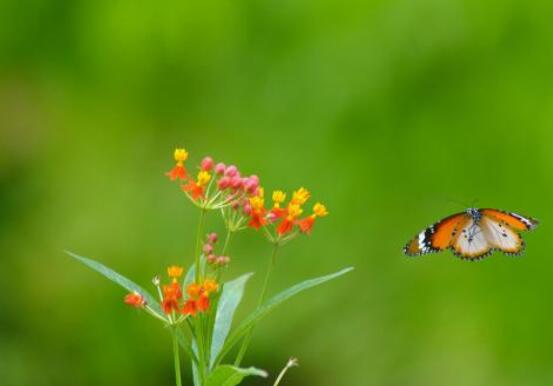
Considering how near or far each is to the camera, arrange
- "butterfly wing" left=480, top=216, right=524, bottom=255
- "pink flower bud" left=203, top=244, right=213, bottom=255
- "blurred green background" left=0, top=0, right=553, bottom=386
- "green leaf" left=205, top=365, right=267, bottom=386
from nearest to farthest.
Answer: "green leaf" left=205, top=365, right=267, bottom=386, "pink flower bud" left=203, top=244, right=213, bottom=255, "butterfly wing" left=480, top=216, right=524, bottom=255, "blurred green background" left=0, top=0, right=553, bottom=386

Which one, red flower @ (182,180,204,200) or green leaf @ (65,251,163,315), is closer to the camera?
green leaf @ (65,251,163,315)

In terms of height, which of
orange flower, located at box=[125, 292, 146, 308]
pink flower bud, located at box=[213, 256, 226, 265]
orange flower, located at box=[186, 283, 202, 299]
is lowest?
orange flower, located at box=[125, 292, 146, 308]

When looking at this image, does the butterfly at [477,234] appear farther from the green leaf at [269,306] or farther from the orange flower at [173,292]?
the orange flower at [173,292]

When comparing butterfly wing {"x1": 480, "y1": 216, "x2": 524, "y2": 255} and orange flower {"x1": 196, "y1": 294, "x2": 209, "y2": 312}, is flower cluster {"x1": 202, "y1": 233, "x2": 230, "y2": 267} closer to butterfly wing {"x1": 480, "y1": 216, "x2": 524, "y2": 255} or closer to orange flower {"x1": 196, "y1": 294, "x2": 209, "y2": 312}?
orange flower {"x1": 196, "y1": 294, "x2": 209, "y2": 312}

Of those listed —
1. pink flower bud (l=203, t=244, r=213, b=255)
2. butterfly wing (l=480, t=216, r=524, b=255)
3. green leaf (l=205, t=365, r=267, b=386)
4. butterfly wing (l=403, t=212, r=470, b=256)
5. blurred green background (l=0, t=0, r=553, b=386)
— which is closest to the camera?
green leaf (l=205, t=365, r=267, b=386)

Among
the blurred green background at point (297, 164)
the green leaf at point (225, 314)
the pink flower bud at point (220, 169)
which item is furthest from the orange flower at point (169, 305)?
the blurred green background at point (297, 164)

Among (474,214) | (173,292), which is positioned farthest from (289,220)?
(474,214)

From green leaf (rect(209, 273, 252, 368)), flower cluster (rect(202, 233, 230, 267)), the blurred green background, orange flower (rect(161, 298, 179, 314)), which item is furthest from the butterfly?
the blurred green background

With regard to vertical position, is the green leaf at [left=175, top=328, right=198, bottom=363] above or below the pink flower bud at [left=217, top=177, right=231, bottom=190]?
below

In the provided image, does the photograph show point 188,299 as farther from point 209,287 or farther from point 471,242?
point 471,242
